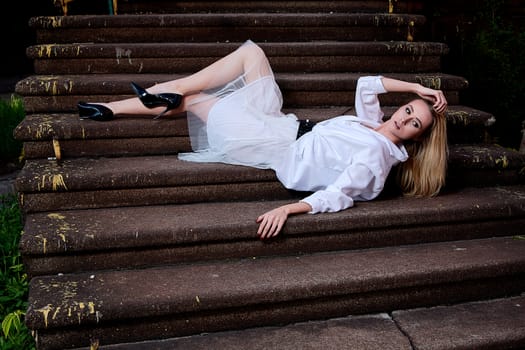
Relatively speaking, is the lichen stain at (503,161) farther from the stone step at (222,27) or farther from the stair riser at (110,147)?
the stair riser at (110,147)

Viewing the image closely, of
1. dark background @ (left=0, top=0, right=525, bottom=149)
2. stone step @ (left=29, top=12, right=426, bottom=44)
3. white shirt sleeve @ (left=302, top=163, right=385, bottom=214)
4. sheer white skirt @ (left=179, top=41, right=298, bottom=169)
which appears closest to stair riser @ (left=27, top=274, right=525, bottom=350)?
white shirt sleeve @ (left=302, top=163, right=385, bottom=214)

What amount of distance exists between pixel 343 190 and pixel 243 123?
28.0 inches

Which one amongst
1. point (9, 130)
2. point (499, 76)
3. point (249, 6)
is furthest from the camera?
point (9, 130)

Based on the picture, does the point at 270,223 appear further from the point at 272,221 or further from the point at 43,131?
the point at 43,131

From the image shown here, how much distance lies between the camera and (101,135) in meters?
3.11

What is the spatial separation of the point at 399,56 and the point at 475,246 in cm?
167

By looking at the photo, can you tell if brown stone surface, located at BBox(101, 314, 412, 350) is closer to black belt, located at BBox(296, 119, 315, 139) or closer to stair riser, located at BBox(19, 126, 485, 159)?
black belt, located at BBox(296, 119, 315, 139)

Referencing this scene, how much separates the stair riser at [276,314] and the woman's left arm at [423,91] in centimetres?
95

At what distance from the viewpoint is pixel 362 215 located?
8.98 feet

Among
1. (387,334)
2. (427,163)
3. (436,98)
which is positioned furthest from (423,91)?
(387,334)

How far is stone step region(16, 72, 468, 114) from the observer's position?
3361 millimetres

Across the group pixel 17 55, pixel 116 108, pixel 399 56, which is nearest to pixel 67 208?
pixel 116 108

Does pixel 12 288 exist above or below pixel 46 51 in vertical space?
below

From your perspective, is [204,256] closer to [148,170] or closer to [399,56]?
[148,170]
